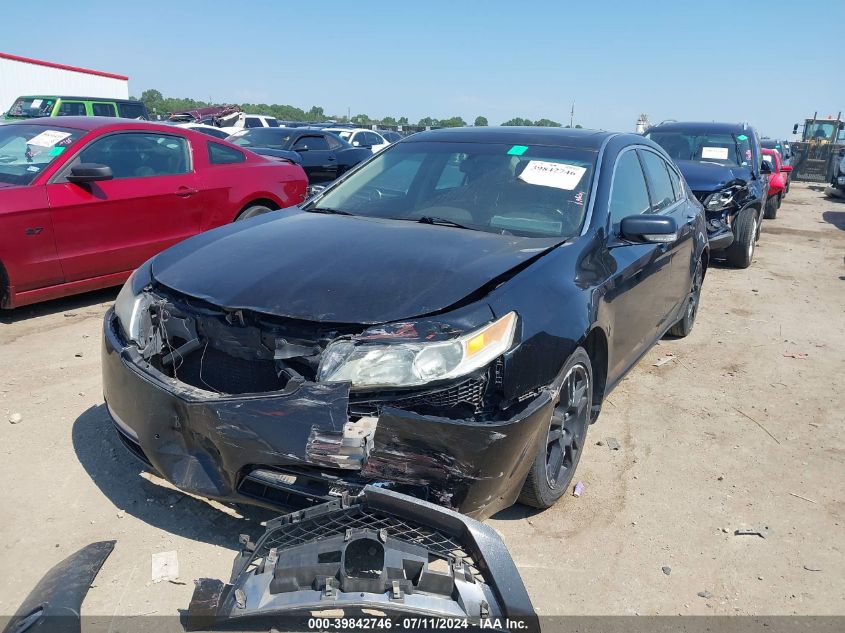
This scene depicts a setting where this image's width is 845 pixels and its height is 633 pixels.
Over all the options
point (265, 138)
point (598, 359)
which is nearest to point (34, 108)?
point (265, 138)

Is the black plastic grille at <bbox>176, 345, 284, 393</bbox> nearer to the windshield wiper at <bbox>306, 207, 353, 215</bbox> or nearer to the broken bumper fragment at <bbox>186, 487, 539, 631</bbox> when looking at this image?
the broken bumper fragment at <bbox>186, 487, 539, 631</bbox>

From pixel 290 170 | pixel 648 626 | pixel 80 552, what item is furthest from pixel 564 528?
pixel 290 170

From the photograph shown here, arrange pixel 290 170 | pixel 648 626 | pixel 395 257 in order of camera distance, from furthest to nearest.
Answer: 1. pixel 290 170
2. pixel 395 257
3. pixel 648 626

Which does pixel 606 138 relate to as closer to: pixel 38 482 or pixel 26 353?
pixel 38 482

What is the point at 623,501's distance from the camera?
3.26m

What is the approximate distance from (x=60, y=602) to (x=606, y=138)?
3.41 metres

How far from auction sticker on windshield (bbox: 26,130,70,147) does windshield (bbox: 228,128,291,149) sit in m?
7.00

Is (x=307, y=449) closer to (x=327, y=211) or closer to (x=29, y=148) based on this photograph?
(x=327, y=211)

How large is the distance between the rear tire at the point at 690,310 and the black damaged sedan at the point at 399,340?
185 centimetres

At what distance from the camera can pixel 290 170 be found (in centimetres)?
730

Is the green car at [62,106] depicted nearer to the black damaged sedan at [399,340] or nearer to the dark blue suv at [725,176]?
the dark blue suv at [725,176]

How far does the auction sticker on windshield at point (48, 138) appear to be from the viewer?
18.6 ft

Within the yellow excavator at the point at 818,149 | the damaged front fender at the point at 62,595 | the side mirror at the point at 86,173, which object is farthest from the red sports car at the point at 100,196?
the yellow excavator at the point at 818,149

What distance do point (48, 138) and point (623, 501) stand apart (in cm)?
519
